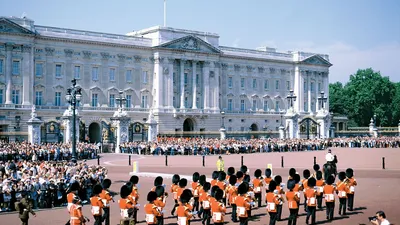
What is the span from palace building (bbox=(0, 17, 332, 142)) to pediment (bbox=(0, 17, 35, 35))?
11cm

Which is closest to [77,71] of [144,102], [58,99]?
[58,99]

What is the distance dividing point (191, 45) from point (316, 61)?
92.2 feet

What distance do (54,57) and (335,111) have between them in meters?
67.6

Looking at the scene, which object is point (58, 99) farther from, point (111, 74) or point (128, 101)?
point (128, 101)

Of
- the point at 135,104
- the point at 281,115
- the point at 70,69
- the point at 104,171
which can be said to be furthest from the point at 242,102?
the point at 104,171

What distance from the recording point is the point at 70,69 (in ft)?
237

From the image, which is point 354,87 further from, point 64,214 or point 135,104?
point 64,214

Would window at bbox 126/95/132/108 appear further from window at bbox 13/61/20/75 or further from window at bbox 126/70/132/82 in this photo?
window at bbox 13/61/20/75

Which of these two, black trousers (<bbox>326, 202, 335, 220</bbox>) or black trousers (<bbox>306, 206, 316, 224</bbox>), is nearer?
black trousers (<bbox>306, 206, 316, 224</bbox>)

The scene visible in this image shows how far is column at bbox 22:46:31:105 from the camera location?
68.1 meters

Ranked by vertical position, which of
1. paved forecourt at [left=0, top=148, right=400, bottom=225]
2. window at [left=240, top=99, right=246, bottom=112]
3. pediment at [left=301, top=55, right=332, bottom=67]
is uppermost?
pediment at [left=301, top=55, right=332, bottom=67]

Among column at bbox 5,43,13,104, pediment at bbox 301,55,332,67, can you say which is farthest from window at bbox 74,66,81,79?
pediment at bbox 301,55,332,67

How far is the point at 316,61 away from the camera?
99.9 meters

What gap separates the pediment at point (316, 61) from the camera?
98.3 meters
